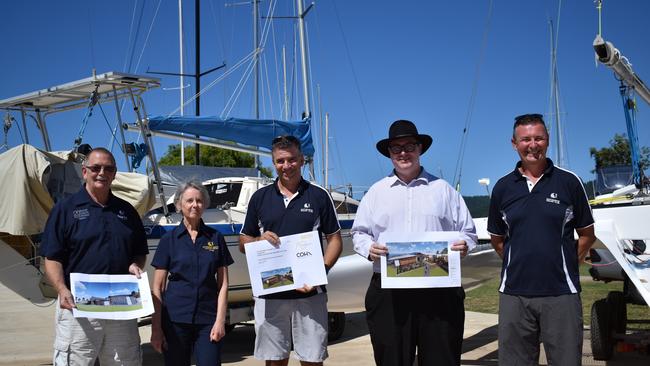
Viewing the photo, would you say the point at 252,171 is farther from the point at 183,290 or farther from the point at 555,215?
the point at 555,215

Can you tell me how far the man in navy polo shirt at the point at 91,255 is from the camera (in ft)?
14.1

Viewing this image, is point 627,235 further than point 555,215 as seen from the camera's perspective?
Yes

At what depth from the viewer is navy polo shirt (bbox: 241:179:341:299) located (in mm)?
4555

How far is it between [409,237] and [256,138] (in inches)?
269

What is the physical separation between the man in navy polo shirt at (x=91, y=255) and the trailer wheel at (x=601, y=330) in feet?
15.8

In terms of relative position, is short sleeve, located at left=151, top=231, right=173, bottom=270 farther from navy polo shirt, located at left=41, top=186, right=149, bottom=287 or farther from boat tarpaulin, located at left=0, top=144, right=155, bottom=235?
boat tarpaulin, located at left=0, top=144, right=155, bottom=235

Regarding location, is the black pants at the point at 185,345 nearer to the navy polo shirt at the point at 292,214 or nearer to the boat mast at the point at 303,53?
the navy polo shirt at the point at 292,214

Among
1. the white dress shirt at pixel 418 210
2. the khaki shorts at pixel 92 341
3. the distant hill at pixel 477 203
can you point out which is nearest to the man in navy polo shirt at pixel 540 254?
the white dress shirt at pixel 418 210

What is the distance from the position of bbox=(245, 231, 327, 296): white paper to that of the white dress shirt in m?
0.30

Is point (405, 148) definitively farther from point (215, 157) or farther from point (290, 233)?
point (215, 157)

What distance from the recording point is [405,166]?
4.36 metres

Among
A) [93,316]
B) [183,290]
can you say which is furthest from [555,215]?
[93,316]

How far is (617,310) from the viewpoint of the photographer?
7230mm

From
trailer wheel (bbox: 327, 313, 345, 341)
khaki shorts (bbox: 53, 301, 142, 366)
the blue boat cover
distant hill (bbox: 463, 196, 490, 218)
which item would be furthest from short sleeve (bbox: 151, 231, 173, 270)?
distant hill (bbox: 463, 196, 490, 218)
